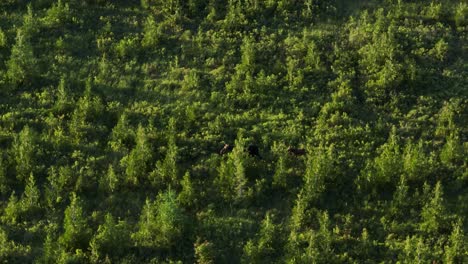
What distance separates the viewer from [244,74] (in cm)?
3447

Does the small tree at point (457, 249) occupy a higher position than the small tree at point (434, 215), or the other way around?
the small tree at point (434, 215)

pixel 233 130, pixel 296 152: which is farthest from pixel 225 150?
pixel 296 152

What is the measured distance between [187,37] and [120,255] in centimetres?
1681

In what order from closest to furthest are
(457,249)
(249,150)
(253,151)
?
(457,249), (249,150), (253,151)

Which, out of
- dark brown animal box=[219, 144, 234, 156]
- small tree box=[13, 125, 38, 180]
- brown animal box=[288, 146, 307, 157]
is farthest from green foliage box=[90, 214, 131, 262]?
brown animal box=[288, 146, 307, 157]

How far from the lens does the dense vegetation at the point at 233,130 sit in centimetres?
2559

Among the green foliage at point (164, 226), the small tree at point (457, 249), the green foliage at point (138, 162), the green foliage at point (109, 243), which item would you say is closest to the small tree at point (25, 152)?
the green foliage at point (138, 162)

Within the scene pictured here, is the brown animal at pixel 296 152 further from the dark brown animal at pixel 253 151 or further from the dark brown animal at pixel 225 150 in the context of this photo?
the dark brown animal at pixel 225 150

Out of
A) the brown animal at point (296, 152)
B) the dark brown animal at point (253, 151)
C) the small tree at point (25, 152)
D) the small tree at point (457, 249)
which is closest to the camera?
the small tree at point (457, 249)

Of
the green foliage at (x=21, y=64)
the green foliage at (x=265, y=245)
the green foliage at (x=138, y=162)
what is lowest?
the green foliage at (x=265, y=245)

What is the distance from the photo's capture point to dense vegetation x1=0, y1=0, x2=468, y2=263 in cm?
2559

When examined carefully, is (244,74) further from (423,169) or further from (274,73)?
(423,169)

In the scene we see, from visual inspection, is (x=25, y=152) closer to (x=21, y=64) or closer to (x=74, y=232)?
(x=74, y=232)

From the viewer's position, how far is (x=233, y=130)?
31.2 m
